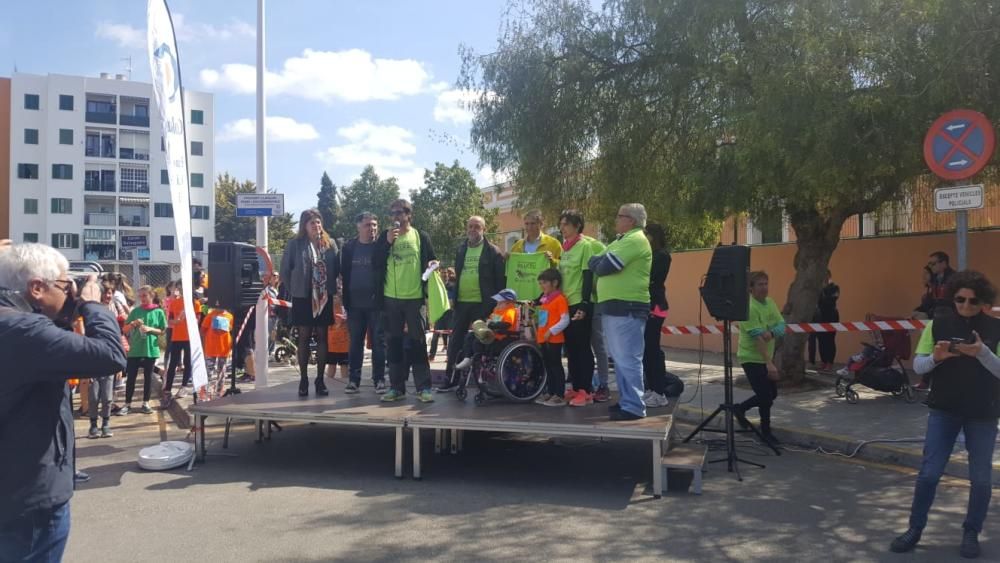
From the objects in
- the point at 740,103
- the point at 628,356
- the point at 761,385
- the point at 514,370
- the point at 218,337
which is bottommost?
the point at 761,385

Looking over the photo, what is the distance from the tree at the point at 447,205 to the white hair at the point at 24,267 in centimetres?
3019

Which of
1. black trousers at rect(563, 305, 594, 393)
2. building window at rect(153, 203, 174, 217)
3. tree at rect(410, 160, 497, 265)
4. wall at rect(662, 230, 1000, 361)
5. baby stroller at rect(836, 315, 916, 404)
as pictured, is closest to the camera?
black trousers at rect(563, 305, 594, 393)

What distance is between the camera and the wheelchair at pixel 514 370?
7.18 meters

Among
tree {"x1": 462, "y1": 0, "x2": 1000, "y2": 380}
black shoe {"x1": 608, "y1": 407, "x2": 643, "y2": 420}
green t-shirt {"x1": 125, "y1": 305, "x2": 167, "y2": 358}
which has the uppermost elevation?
tree {"x1": 462, "y1": 0, "x2": 1000, "y2": 380}

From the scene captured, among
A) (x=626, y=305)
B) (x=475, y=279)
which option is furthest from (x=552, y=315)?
(x=475, y=279)

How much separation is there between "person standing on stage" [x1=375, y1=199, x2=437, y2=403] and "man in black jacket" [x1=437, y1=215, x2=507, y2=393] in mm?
495

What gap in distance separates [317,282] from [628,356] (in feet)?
11.2

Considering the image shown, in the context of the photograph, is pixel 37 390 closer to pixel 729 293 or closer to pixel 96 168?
pixel 729 293

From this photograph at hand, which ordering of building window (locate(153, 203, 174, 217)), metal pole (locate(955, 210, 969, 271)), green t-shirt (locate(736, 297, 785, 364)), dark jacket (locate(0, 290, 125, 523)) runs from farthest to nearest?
building window (locate(153, 203, 174, 217))
green t-shirt (locate(736, 297, 785, 364))
metal pole (locate(955, 210, 969, 271))
dark jacket (locate(0, 290, 125, 523))

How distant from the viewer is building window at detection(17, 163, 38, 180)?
5619 cm

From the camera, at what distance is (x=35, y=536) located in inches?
106

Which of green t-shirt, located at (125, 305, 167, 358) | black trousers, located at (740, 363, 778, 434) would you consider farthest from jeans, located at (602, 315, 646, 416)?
green t-shirt, located at (125, 305, 167, 358)

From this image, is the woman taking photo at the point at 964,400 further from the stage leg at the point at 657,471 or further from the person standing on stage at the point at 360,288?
the person standing on stage at the point at 360,288

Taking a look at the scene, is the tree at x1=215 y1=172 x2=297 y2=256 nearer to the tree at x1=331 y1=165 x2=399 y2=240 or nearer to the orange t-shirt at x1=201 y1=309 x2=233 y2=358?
the tree at x1=331 y1=165 x2=399 y2=240
